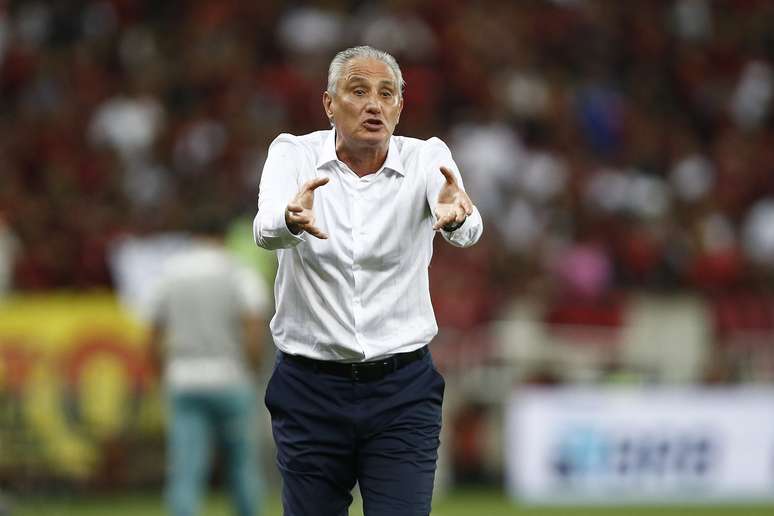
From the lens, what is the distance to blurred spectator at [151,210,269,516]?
8961mm

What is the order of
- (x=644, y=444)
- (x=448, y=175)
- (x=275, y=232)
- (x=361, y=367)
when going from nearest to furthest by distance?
1. (x=275, y=232)
2. (x=448, y=175)
3. (x=361, y=367)
4. (x=644, y=444)

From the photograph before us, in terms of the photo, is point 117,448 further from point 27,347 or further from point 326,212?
point 326,212

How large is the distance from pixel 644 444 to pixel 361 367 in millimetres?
8413

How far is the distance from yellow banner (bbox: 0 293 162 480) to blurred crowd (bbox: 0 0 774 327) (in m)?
1.63

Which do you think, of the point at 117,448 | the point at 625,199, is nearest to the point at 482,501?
the point at 117,448

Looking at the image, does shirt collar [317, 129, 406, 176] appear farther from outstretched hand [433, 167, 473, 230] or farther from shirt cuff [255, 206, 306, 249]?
shirt cuff [255, 206, 306, 249]

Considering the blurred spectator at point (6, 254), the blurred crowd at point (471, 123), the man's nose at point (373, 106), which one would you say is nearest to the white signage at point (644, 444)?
the blurred crowd at point (471, 123)

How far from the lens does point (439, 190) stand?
4.91 meters

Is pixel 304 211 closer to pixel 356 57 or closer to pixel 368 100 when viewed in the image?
pixel 368 100

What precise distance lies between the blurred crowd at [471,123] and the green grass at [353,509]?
252cm

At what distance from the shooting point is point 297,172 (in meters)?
4.98

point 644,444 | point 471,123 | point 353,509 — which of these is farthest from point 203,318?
point 471,123

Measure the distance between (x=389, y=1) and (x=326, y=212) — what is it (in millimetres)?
13756

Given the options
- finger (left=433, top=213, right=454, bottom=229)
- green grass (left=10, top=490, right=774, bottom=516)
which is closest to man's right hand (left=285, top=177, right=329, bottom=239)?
finger (left=433, top=213, right=454, bottom=229)
